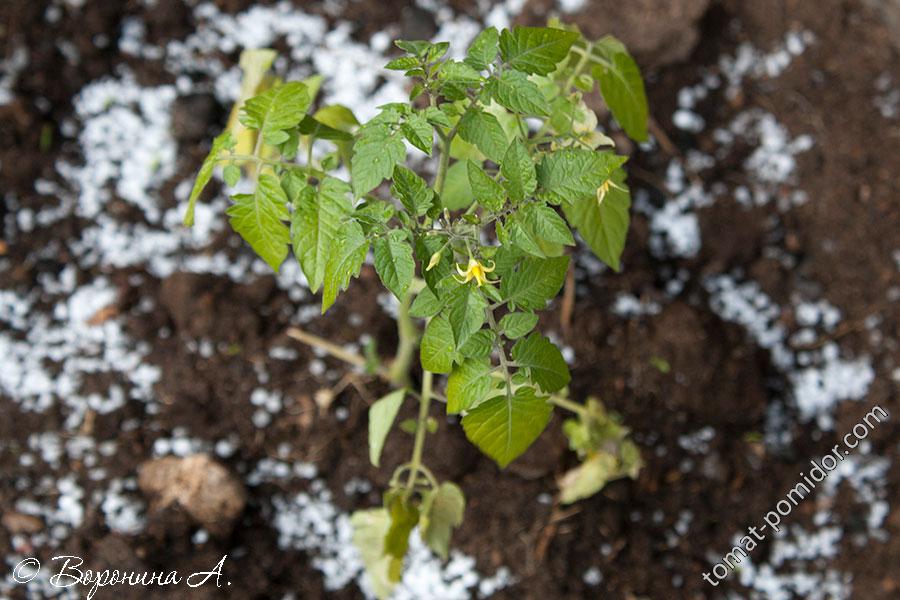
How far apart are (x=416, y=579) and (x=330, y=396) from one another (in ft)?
1.36

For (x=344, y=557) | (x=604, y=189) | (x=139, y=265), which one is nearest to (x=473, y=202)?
(x=604, y=189)

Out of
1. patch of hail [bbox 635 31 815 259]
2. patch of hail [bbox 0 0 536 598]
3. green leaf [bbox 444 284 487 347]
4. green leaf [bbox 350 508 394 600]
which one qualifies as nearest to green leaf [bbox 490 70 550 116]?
green leaf [bbox 444 284 487 347]

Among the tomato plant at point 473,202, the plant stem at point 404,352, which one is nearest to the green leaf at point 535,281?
the tomato plant at point 473,202

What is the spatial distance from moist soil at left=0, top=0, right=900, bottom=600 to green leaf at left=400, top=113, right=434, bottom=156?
2.90ft

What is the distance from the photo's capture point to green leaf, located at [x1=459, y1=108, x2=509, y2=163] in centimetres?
94

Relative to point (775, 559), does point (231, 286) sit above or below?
above

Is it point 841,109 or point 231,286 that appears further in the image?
point 841,109

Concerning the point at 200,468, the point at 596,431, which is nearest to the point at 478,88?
the point at 596,431

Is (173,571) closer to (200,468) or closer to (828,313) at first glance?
(200,468)

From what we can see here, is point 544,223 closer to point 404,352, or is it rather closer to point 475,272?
point 475,272

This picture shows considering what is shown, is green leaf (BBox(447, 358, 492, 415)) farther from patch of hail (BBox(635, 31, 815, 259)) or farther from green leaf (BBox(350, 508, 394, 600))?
patch of hail (BBox(635, 31, 815, 259))

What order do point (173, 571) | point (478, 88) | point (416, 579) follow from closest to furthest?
point (478, 88), point (173, 571), point (416, 579)

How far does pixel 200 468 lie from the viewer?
1606mm

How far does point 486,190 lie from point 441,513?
27.0 inches
